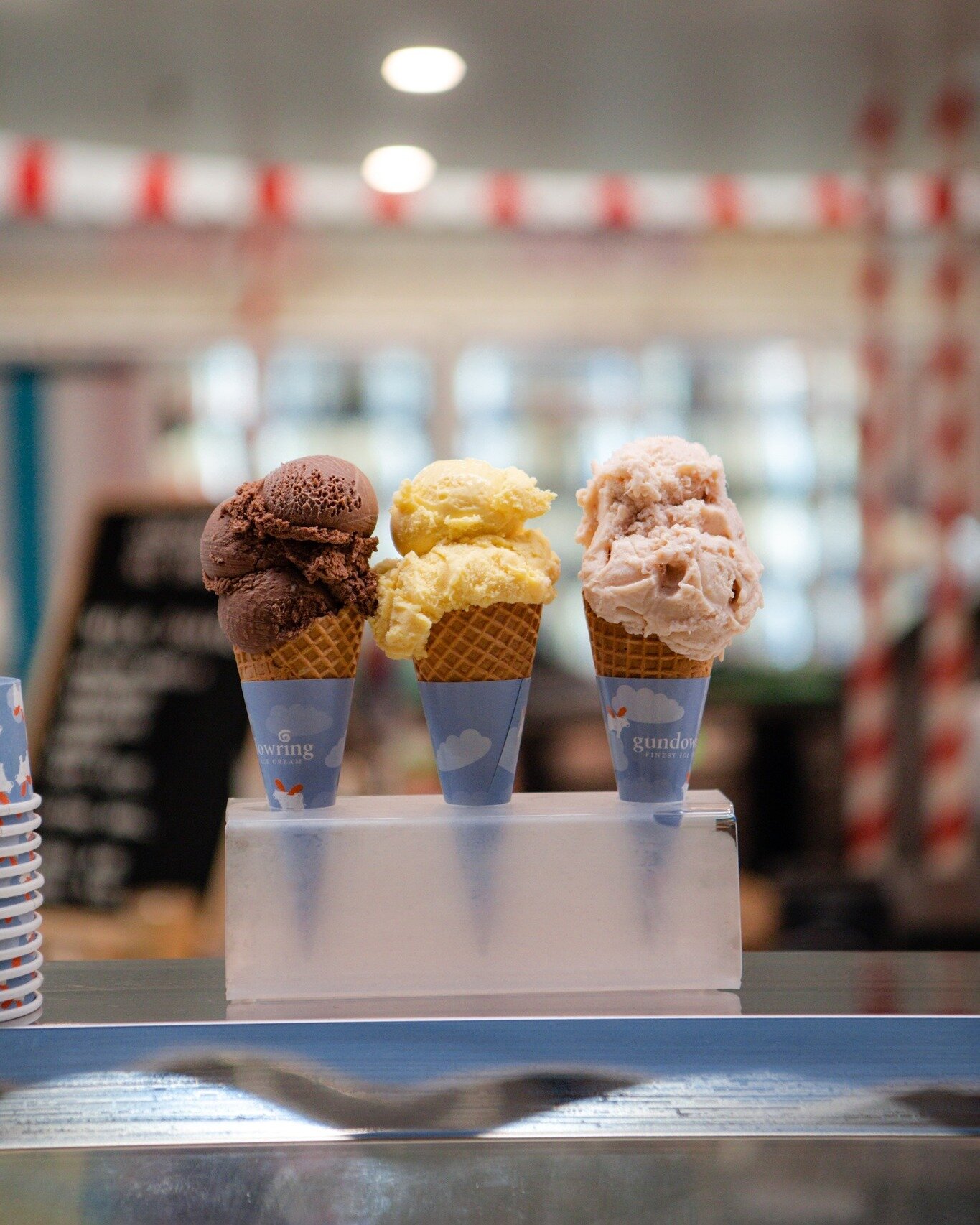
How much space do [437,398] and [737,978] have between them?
5.71 meters

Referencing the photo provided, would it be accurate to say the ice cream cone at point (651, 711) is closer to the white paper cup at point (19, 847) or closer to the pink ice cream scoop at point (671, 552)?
the pink ice cream scoop at point (671, 552)

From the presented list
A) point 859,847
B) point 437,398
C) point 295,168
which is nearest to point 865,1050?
point 859,847

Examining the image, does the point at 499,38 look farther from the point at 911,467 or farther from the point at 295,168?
the point at 911,467

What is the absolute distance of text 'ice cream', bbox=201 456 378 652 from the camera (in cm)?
108

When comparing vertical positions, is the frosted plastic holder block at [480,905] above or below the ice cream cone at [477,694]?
below

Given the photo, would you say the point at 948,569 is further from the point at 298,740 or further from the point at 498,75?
the point at 298,740

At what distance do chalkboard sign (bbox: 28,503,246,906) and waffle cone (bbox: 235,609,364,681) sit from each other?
1706 millimetres

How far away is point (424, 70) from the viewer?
12.5 feet

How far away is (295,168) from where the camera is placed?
5.20 m

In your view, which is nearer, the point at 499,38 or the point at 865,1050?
the point at 865,1050

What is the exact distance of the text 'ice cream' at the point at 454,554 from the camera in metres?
1.11

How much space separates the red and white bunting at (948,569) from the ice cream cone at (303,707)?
3.49 metres

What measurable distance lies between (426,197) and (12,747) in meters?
5.08

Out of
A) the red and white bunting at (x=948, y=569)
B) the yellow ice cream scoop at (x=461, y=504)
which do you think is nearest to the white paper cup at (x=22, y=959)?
the yellow ice cream scoop at (x=461, y=504)
